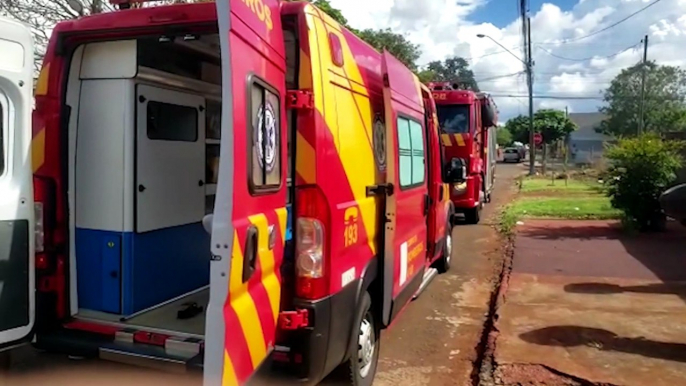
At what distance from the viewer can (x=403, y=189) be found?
202 inches

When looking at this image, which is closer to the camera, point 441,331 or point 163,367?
point 163,367

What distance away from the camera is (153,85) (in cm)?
444

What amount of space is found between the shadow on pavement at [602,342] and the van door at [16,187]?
13.7 ft

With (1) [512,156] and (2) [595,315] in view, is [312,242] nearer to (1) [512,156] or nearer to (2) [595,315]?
(2) [595,315]

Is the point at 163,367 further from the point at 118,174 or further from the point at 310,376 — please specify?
the point at 118,174

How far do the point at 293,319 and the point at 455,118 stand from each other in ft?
33.6

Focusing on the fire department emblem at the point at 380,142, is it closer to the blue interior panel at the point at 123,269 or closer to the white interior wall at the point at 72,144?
the blue interior panel at the point at 123,269

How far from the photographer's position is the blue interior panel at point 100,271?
4.21 m

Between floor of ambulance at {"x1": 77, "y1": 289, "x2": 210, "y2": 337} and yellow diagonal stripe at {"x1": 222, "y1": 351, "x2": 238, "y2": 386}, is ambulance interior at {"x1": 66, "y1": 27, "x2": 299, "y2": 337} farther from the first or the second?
yellow diagonal stripe at {"x1": 222, "y1": 351, "x2": 238, "y2": 386}

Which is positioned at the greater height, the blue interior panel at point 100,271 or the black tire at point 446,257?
the blue interior panel at point 100,271

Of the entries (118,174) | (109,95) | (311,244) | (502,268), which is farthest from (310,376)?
(502,268)

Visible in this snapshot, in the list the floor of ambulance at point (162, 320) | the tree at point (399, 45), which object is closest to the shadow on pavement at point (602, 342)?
the floor of ambulance at point (162, 320)

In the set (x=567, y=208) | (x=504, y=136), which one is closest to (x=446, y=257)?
(x=567, y=208)

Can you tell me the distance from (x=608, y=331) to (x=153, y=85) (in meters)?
4.68
